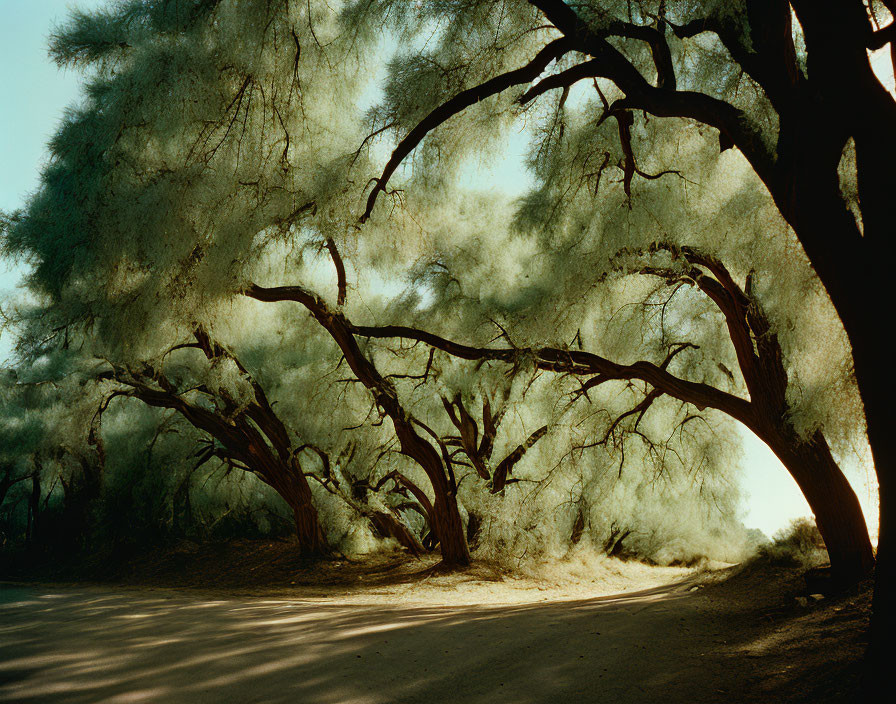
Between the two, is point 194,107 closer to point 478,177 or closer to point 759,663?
point 478,177

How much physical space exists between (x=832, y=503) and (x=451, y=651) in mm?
3477

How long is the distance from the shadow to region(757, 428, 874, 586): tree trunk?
0.97 metres

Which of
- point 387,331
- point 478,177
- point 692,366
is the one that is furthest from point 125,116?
point 692,366

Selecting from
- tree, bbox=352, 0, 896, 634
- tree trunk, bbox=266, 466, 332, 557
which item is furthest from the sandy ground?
tree trunk, bbox=266, 466, 332, 557

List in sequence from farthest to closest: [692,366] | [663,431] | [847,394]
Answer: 1. [663,431]
2. [692,366]
3. [847,394]

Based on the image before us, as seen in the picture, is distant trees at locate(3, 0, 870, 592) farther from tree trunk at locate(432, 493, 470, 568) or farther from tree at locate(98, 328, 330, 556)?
tree trunk at locate(432, 493, 470, 568)

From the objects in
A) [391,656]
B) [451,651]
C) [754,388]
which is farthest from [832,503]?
[391,656]

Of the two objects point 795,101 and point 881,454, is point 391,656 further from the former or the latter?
point 795,101

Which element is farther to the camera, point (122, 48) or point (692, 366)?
point (692, 366)

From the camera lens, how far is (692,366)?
324 inches

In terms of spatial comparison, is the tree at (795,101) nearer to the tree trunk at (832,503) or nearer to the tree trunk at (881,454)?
the tree trunk at (881,454)

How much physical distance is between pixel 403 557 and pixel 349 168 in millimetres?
7375

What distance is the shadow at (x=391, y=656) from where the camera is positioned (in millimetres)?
3045

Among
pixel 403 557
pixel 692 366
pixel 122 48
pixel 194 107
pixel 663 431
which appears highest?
pixel 122 48
